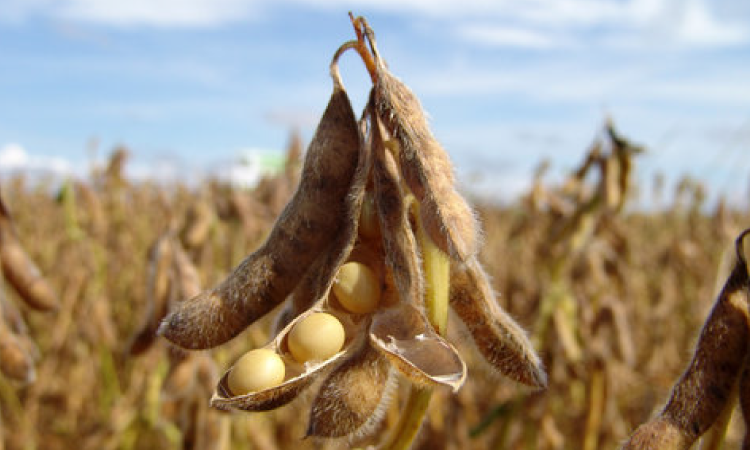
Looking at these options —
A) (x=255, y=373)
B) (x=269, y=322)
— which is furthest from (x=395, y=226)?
(x=269, y=322)

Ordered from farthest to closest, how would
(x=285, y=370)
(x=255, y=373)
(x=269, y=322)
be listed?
(x=269, y=322) → (x=285, y=370) → (x=255, y=373)

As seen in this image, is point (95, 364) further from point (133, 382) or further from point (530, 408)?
point (530, 408)

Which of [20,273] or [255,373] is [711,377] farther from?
[20,273]

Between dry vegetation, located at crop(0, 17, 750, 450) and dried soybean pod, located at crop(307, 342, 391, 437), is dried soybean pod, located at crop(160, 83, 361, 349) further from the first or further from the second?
dried soybean pod, located at crop(307, 342, 391, 437)

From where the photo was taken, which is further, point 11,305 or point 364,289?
point 11,305

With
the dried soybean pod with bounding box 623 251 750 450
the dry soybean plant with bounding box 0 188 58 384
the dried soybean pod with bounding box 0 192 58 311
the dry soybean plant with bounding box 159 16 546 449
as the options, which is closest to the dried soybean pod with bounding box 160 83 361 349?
the dry soybean plant with bounding box 159 16 546 449
